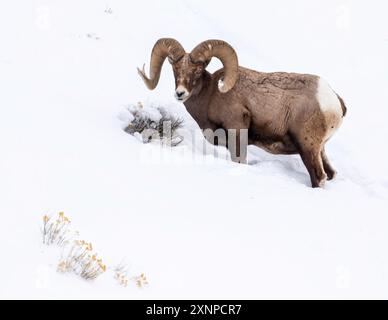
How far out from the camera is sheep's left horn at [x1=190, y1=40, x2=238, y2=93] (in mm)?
8164

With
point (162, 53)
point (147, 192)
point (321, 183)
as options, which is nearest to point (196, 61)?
point (162, 53)

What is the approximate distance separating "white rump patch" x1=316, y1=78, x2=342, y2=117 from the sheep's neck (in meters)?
1.42

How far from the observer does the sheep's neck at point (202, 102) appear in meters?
8.48

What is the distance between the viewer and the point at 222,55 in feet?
27.0

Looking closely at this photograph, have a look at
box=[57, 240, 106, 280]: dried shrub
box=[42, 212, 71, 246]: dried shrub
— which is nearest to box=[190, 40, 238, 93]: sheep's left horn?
box=[42, 212, 71, 246]: dried shrub

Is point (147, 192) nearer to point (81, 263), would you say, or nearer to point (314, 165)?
point (81, 263)

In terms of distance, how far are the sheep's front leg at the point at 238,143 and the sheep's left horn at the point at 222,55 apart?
57 cm

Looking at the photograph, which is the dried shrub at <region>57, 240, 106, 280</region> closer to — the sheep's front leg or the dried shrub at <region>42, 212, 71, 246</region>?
the dried shrub at <region>42, 212, 71, 246</region>

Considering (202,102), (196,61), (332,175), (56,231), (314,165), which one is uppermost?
(196,61)

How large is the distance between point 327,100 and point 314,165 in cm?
86

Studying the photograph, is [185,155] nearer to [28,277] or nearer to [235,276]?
[235,276]

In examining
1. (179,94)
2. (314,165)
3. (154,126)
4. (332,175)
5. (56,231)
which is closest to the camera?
(56,231)

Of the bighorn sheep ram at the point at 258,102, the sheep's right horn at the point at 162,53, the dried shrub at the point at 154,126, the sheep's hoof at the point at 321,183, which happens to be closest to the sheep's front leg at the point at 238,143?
the bighorn sheep ram at the point at 258,102

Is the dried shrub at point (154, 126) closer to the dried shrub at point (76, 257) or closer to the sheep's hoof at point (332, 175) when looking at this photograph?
the sheep's hoof at point (332, 175)
